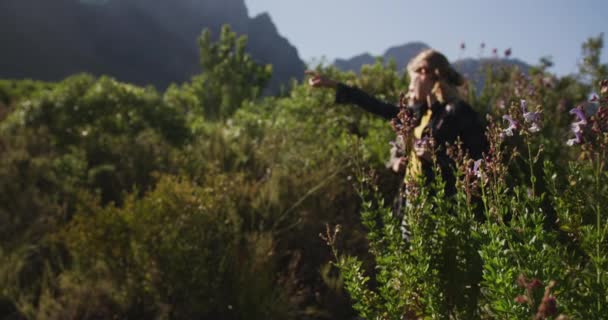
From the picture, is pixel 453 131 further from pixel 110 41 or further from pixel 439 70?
pixel 110 41

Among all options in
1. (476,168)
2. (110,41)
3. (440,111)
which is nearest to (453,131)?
(440,111)

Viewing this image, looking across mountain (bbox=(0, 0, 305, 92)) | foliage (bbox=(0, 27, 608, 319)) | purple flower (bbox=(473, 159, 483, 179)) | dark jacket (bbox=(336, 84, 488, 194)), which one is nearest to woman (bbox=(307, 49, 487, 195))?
dark jacket (bbox=(336, 84, 488, 194))

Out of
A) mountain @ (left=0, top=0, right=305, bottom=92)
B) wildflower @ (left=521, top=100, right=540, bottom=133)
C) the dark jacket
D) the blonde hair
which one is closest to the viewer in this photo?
wildflower @ (left=521, top=100, right=540, bottom=133)

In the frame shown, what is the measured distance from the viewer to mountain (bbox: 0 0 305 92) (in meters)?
63.1

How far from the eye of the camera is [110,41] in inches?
3302

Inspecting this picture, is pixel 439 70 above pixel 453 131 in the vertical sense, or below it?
above

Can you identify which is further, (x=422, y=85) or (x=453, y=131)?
(x=422, y=85)

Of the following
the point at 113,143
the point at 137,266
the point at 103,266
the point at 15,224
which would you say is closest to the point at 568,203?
the point at 137,266

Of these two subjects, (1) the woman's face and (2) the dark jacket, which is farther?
(1) the woman's face

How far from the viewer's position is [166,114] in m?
7.16

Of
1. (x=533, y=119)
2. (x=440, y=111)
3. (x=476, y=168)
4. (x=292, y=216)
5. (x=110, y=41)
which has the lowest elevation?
(x=476, y=168)

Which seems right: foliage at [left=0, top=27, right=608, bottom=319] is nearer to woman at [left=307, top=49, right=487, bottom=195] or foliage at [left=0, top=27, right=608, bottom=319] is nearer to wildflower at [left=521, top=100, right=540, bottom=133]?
wildflower at [left=521, top=100, right=540, bottom=133]

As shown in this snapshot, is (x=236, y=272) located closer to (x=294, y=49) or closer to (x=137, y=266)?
(x=137, y=266)

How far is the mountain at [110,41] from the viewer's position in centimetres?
6312
